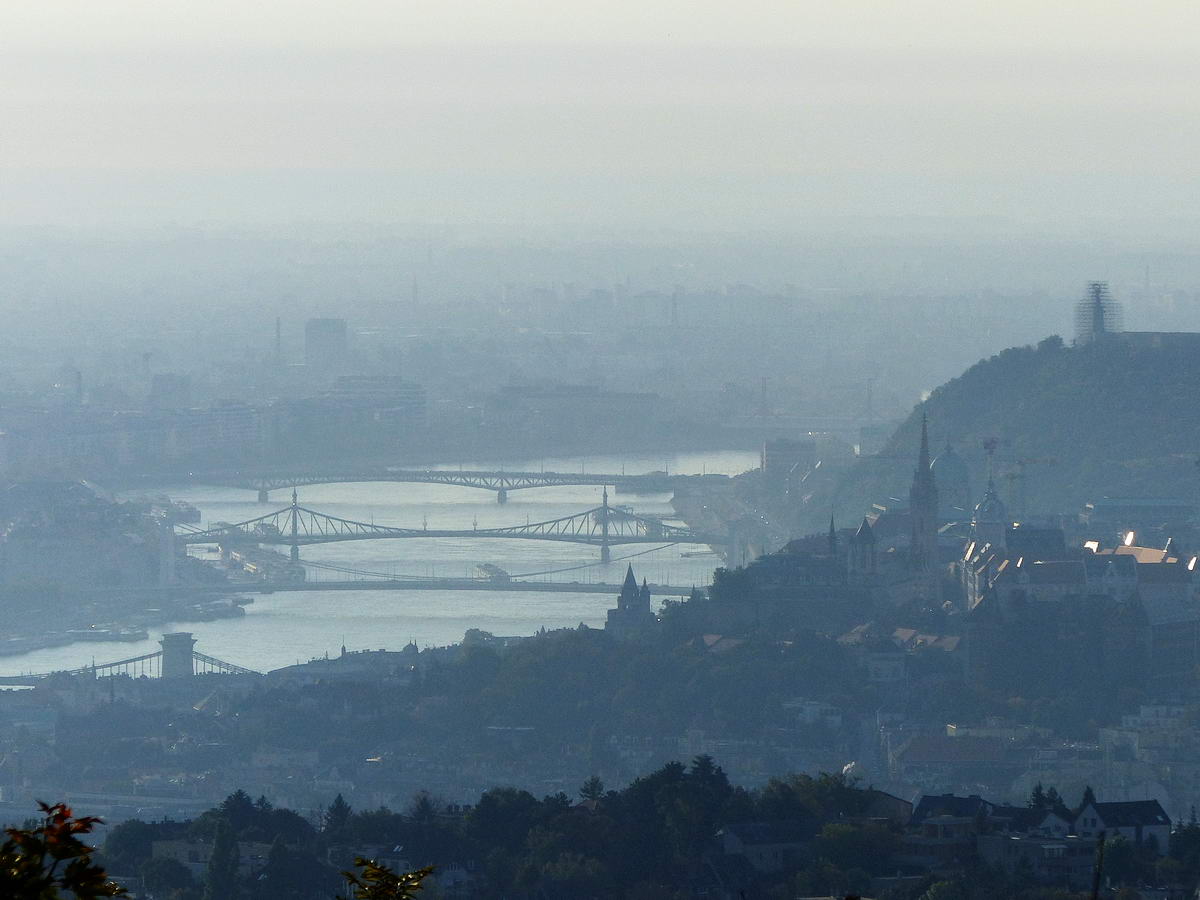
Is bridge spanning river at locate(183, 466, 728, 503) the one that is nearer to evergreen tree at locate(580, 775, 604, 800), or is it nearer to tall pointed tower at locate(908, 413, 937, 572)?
tall pointed tower at locate(908, 413, 937, 572)

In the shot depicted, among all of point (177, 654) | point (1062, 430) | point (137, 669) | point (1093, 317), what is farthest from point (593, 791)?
point (1093, 317)

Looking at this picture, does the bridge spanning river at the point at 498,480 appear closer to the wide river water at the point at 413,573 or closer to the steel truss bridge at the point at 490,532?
the wide river water at the point at 413,573

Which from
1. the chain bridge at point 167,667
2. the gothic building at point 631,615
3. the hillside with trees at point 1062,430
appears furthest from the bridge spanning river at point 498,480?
the gothic building at point 631,615

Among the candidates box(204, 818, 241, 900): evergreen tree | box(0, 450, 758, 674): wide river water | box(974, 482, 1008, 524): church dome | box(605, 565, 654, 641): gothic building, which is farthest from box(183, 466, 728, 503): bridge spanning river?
box(204, 818, 241, 900): evergreen tree

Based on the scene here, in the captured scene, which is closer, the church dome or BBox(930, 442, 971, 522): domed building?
the church dome

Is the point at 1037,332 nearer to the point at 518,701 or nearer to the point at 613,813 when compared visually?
the point at 518,701

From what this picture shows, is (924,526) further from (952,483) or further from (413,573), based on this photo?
(413,573)

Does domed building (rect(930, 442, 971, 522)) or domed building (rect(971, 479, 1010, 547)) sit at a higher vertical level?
domed building (rect(930, 442, 971, 522))
